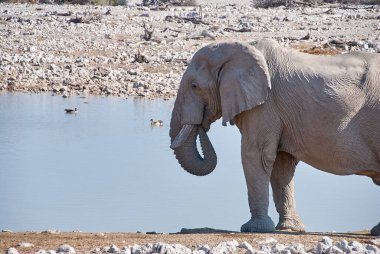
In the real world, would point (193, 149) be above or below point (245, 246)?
above

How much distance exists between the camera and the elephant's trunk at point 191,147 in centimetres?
964

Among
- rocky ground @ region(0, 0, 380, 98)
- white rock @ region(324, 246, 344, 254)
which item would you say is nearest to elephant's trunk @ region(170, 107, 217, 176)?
white rock @ region(324, 246, 344, 254)

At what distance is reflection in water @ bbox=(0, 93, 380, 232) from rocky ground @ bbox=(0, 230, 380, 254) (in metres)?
1.57

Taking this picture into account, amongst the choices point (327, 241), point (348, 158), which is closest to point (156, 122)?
point (348, 158)

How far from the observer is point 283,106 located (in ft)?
30.7

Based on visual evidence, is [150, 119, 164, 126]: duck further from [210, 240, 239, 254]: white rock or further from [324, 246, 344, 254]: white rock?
[324, 246, 344, 254]: white rock

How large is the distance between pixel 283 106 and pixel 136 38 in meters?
15.2

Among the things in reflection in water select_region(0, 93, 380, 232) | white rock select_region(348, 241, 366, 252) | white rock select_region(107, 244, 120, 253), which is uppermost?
Result: white rock select_region(348, 241, 366, 252)

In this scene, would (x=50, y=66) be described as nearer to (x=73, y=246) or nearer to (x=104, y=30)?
(x=104, y=30)

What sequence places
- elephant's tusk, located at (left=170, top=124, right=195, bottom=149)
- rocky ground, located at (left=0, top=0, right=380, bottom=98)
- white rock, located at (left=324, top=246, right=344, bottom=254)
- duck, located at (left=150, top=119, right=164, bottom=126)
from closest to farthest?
white rock, located at (left=324, top=246, right=344, bottom=254) < elephant's tusk, located at (left=170, top=124, right=195, bottom=149) < duck, located at (left=150, top=119, right=164, bottom=126) < rocky ground, located at (left=0, top=0, right=380, bottom=98)

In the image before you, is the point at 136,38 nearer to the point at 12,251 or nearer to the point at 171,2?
the point at 171,2

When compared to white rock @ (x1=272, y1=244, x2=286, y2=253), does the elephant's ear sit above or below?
above

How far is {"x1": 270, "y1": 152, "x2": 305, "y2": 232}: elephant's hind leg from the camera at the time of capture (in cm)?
977

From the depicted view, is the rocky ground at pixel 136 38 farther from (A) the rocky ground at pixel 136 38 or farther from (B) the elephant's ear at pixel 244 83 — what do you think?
(B) the elephant's ear at pixel 244 83
